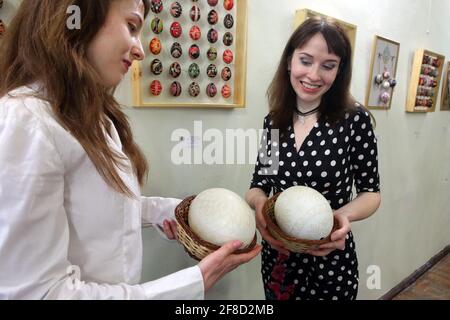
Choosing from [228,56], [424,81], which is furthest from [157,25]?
[424,81]

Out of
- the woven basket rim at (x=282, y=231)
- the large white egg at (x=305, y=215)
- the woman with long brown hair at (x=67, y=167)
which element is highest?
the woman with long brown hair at (x=67, y=167)

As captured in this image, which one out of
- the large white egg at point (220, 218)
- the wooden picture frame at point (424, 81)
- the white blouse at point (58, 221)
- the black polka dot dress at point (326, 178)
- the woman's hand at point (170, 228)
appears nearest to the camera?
the white blouse at point (58, 221)

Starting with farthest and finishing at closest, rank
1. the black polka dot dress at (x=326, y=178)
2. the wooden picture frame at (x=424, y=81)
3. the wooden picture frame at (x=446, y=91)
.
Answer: the wooden picture frame at (x=446, y=91) → the wooden picture frame at (x=424, y=81) → the black polka dot dress at (x=326, y=178)

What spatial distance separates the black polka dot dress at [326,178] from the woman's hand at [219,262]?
0.35m

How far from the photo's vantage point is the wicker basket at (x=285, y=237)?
752 millimetres

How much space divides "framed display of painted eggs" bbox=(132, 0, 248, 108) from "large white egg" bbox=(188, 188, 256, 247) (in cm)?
39

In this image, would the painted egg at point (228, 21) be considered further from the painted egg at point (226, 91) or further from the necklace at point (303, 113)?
the necklace at point (303, 113)

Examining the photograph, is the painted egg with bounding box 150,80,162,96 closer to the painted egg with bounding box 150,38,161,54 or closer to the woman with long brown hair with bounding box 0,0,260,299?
the painted egg with bounding box 150,38,161,54

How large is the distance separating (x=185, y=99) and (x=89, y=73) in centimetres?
58

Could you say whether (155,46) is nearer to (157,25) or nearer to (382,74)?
(157,25)

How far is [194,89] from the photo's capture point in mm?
1074

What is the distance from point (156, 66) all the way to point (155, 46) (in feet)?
0.19

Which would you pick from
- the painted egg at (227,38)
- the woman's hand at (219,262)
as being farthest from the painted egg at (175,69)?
the woman's hand at (219,262)

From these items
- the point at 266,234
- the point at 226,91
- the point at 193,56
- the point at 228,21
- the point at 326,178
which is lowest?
the point at 266,234
